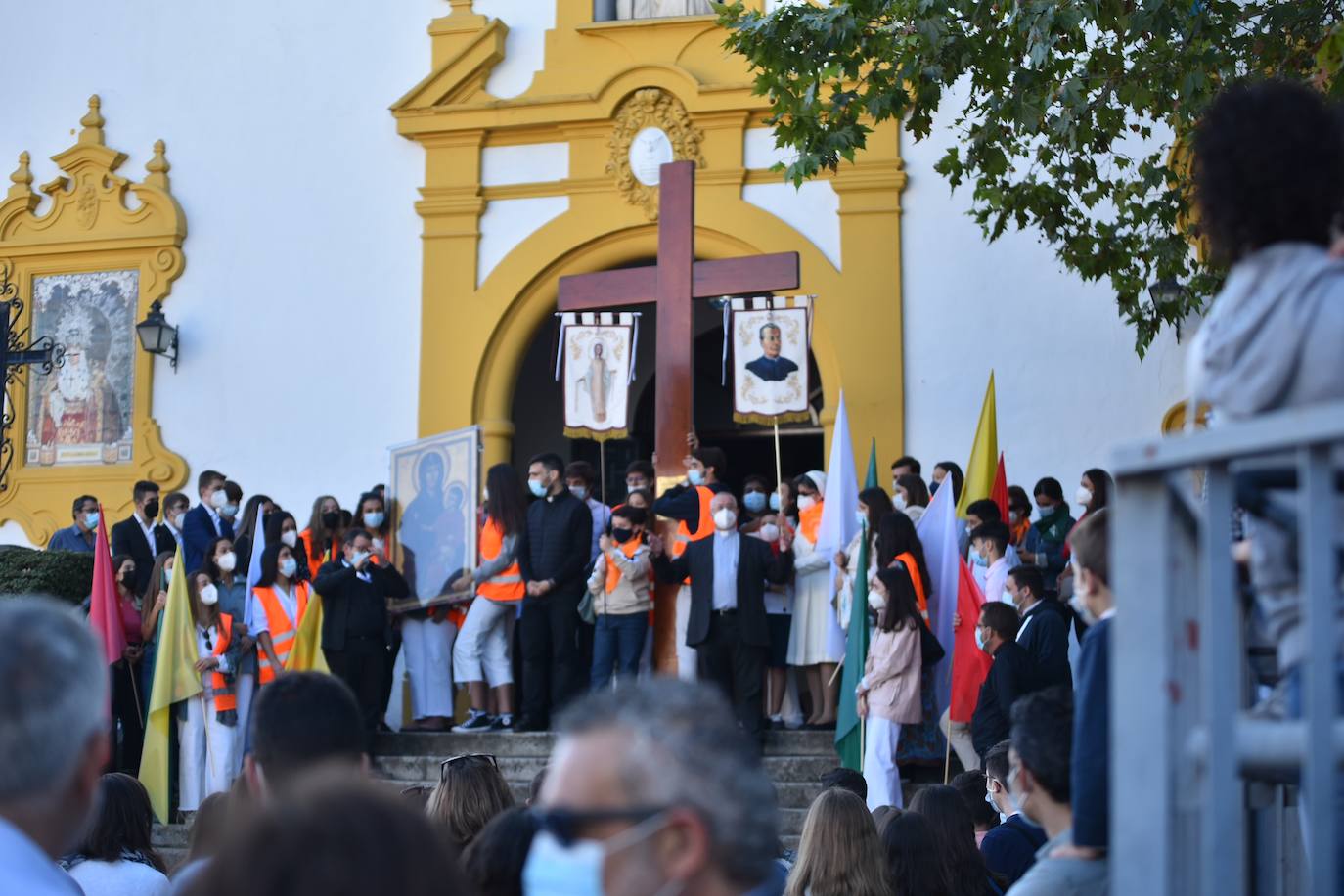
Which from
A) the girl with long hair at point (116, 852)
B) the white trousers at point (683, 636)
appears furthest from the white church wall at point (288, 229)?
the girl with long hair at point (116, 852)

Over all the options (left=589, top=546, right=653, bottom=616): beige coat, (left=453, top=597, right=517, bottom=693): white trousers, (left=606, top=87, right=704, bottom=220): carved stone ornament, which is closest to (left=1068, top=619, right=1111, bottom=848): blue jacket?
(left=589, top=546, right=653, bottom=616): beige coat

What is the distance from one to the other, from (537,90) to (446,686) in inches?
241

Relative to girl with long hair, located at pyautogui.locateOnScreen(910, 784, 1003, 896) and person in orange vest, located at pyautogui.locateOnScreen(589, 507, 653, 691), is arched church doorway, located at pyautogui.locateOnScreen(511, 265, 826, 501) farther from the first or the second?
girl with long hair, located at pyautogui.locateOnScreen(910, 784, 1003, 896)

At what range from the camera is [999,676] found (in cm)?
861

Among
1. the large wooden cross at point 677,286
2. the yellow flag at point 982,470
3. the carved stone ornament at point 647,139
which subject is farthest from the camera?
the carved stone ornament at point 647,139

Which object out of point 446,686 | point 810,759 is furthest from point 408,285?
point 810,759

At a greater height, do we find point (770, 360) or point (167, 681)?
point (770, 360)

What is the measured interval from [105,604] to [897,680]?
17.4 ft

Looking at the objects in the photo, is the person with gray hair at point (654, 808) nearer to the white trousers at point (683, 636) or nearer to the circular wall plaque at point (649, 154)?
the white trousers at point (683, 636)

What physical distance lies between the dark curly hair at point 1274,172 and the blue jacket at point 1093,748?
2.89 ft

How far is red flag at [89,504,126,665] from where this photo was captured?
11.4 m

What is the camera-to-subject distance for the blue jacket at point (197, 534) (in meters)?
12.7

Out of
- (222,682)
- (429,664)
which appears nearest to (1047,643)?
(429,664)

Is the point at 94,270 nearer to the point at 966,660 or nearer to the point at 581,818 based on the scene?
the point at 966,660
